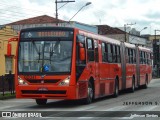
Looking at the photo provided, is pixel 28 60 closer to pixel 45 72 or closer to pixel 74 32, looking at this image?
pixel 45 72

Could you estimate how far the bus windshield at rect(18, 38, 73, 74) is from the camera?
1867 centimetres

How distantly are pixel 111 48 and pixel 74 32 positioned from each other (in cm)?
657

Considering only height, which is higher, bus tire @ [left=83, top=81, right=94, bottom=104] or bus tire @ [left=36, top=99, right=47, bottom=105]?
bus tire @ [left=83, top=81, right=94, bottom=104]

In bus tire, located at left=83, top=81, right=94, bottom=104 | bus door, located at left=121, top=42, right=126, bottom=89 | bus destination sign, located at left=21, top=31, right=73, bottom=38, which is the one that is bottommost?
bus tire, located at left=83, top=81, right=94, bottom=104

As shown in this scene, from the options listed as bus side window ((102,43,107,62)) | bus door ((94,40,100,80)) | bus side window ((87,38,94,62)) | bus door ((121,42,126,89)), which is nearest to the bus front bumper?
bus side window ((87,38,94,62))

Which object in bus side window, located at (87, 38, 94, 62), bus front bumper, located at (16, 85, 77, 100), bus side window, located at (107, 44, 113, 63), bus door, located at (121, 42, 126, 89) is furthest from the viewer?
bus door, located at (121, 42, 126, 89)

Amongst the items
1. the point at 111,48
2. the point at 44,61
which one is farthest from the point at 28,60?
the point at 111,48

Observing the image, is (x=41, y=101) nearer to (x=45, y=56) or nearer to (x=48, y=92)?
(x=48, y=92)

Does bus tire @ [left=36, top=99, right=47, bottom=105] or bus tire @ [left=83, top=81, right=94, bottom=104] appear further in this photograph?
bus tire @ [left=36, top=99, right=47, bottom=105]

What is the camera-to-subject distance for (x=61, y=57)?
1873cm

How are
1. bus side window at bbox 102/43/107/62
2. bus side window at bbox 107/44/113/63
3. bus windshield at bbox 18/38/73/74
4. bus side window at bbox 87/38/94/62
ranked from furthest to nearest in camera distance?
1. bus side window at bbox 107/44/113/63
2. bus side window at bbox 102/43/107/62
3. bus side window at bbox 87/38/94/62
4. bus windshield at bbox 18/38/73/74

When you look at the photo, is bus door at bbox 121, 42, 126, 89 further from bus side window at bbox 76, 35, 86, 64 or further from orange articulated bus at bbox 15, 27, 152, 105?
bus side window at bbox 76, 35, 86, 64

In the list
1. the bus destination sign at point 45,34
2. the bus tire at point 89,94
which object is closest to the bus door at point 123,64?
the bus tire at point 89,94

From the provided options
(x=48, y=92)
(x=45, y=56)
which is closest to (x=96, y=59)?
(x=45, y=56)
